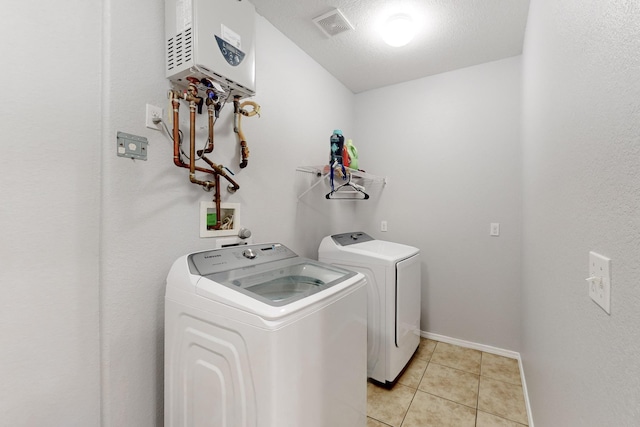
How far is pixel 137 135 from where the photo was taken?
4.02ft

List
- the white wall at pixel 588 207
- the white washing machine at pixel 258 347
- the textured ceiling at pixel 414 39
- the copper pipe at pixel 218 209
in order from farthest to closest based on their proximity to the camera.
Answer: the textured ceiling at pixel 414 39, the copper pipe at pixel 218 209, the white washing machine at pixel 258 347, the white wall at pixel 588 207

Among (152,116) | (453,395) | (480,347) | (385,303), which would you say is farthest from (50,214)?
(480,347)

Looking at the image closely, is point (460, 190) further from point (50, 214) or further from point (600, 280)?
point (50, 214)

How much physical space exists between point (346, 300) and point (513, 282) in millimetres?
1992

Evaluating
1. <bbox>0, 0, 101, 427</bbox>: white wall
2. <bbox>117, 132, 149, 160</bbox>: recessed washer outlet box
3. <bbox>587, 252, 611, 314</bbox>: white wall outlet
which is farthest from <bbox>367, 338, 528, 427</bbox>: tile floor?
<bbox>117, 132, 149, 160</bbox>: recessed washer outlet box

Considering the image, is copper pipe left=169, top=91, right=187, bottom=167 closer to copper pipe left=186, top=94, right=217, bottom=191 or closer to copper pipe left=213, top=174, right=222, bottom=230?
copper pipe left=186, top=94, right=217, bottom=191

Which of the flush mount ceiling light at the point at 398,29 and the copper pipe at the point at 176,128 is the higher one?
the flush mount ceiling light at the point at 398,29

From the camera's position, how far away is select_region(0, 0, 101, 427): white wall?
37.0 inches

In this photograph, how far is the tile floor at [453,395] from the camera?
5.58 ft

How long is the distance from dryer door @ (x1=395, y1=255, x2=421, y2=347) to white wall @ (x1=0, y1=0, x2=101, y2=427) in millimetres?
1770

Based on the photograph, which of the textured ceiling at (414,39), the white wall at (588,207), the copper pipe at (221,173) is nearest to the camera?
the white wall at (588,207)

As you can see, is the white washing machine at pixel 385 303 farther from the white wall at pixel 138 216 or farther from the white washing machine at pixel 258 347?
the white wall at pixel 138 216

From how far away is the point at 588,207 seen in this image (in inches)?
28.7

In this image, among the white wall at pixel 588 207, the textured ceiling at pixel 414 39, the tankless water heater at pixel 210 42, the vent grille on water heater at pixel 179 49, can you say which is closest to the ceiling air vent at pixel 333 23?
the textured ceiling at pixel 414 39
